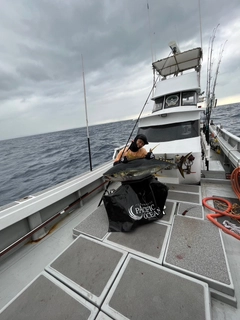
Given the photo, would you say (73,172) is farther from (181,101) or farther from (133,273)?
(133,273)

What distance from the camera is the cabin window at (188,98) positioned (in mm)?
4664

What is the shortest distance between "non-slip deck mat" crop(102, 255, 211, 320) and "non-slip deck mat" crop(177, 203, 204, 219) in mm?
986

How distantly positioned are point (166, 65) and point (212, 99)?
3.09 meters

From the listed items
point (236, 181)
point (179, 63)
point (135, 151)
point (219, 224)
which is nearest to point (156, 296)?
point (219, 224)

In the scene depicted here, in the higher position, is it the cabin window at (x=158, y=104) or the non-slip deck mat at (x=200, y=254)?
the cabin window at (x=158, y=104)

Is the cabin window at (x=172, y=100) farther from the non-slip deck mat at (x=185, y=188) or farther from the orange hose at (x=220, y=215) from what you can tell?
the orange hose at (x=220, y=215)

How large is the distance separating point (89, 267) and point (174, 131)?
3327 millimetres

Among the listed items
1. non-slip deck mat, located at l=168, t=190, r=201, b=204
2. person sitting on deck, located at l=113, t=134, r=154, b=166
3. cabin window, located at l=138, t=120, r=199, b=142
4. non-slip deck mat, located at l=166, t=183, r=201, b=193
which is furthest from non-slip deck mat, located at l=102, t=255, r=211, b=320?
cabin window, located at l=138, t=120, r=199, b=142

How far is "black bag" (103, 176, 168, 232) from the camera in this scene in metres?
1.95

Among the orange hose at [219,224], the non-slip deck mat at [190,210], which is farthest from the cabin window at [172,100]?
the orange hose at [219,224]

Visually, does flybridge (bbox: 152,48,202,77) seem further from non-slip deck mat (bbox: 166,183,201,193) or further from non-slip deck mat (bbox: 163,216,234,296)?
non-slip deck mat (bbox: 163,216,234,296)

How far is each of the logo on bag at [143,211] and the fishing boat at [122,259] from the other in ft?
0.43

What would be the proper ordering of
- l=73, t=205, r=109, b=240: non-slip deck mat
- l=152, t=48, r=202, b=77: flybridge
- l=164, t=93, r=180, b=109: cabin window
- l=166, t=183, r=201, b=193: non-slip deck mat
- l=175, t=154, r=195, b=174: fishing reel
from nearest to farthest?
l=73, t=205, r=109, b=240: non-slip deck mat
l=175, t=154, r=195, b=174: fishing reel
l=166, t=183, r=201, b=193: non-slip deck mat
l=164, t=93, r=180, b=109: cabin window
l=152, t=48, r=202, b=77: flybridge

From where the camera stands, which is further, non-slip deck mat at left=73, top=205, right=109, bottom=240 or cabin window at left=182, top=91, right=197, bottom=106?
cabin window at left=182, top=91, right=197, bottom=106
